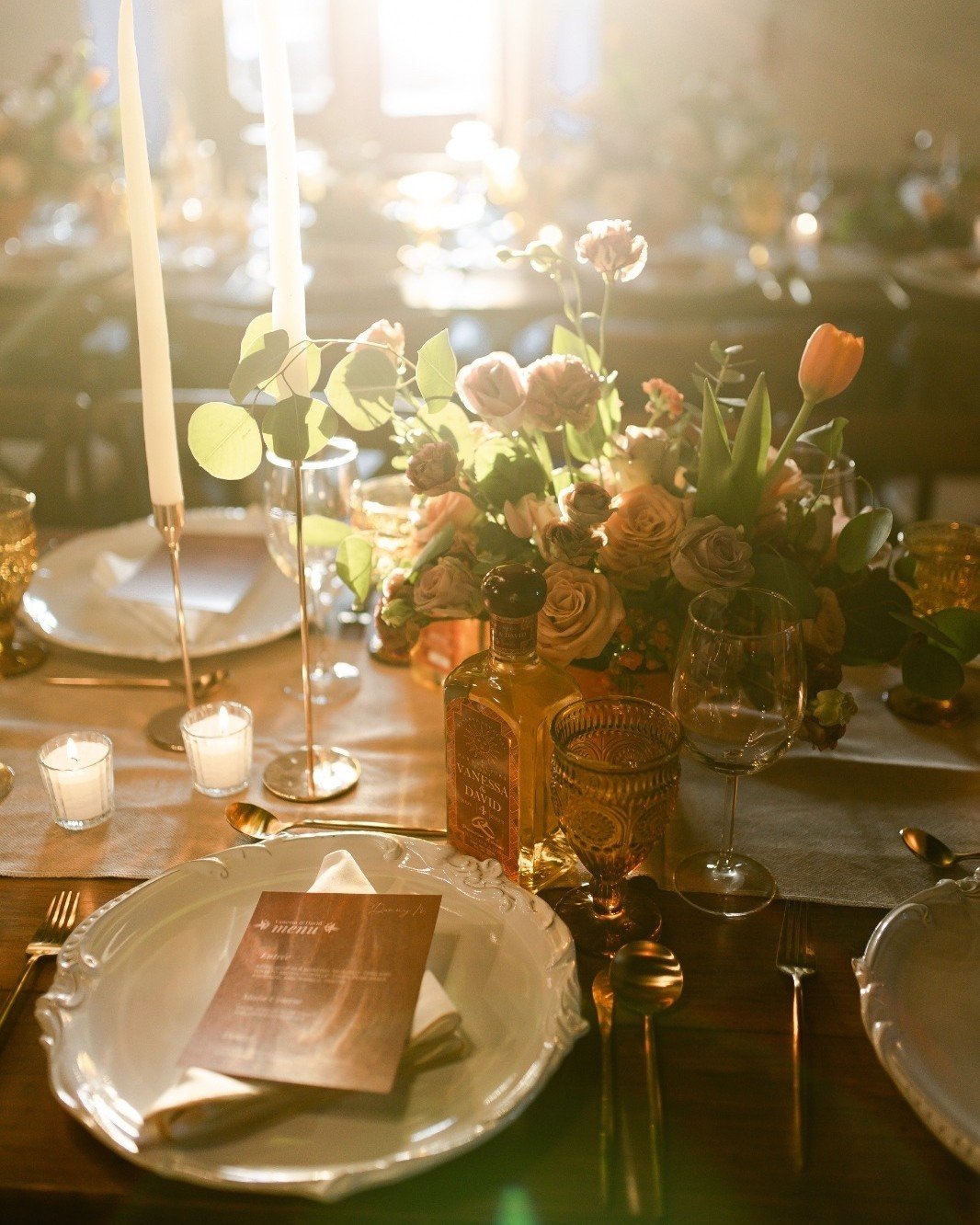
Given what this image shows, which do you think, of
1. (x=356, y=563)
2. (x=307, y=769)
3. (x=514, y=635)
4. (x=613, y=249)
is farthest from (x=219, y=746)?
(x=613, y=249)

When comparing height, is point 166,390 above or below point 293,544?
above

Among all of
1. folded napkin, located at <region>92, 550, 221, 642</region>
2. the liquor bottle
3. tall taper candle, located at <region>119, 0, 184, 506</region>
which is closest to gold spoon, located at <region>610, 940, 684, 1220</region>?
the liquor bottle

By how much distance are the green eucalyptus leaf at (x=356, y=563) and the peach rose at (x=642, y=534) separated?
218 millimetres

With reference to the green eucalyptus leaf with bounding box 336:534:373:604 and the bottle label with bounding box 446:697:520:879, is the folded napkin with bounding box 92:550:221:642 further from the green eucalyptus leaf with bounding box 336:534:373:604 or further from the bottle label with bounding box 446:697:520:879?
the bottle label with bounding box 446:697:520:879

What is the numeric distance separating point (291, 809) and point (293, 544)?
0.92 ft

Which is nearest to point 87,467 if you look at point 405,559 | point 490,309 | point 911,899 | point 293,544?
point 490,309

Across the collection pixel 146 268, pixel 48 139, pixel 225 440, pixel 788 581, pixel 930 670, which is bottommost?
pixel 930 670

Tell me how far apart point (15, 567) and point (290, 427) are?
17.2 inches

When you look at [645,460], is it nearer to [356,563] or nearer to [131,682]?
[356,563]

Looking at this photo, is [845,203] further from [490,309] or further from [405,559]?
[405,559]

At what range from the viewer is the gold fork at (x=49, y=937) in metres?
0.76

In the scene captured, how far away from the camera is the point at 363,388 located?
95 cm

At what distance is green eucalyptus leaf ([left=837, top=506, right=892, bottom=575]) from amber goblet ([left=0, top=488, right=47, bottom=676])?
0.77 m

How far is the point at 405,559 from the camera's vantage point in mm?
1039
